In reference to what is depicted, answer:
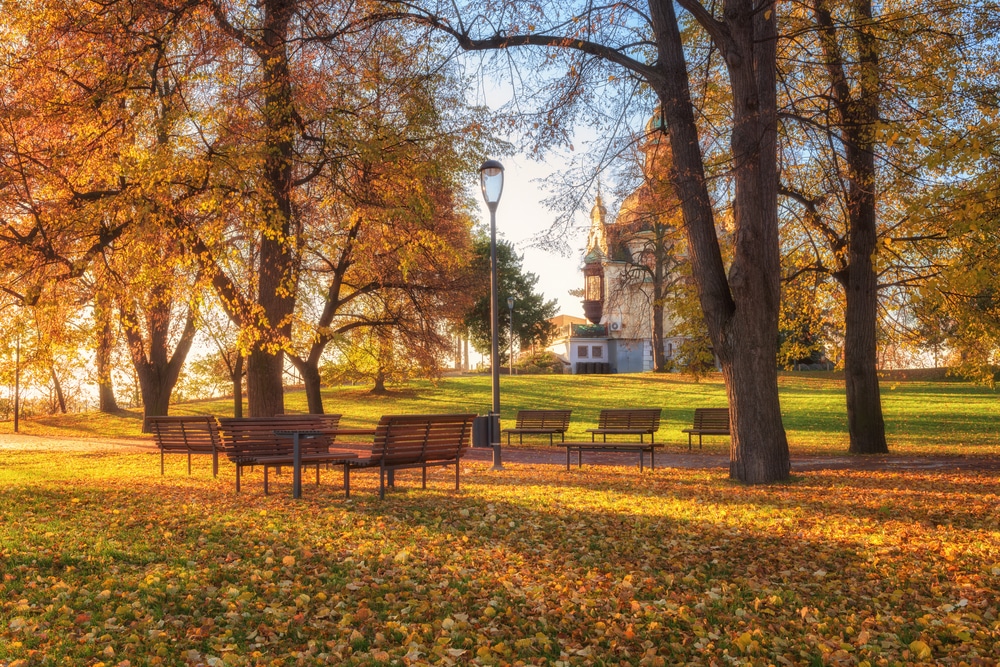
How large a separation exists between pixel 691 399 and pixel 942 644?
34415 mm

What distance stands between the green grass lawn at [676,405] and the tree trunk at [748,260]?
25.6ft

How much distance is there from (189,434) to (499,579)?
31.0ft

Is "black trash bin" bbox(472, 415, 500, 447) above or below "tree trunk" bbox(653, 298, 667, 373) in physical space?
below

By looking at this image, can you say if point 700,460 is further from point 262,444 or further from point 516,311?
point 516,311

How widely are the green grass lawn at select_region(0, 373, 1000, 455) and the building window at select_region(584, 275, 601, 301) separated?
12.8 m

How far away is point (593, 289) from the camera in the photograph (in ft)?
206

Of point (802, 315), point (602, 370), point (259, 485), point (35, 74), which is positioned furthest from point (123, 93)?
point (602, 370)

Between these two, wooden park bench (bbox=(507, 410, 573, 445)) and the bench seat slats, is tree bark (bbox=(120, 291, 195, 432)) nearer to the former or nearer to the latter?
wooden park bench (bbox=(507, 410, 573, 445))

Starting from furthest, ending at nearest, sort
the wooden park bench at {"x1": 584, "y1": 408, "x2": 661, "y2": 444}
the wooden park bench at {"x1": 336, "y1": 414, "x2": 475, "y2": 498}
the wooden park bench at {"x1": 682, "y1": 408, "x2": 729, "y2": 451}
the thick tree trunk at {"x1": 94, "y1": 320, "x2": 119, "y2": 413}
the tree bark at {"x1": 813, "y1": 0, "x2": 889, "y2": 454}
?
1. the thick tree trunk at {"x1": 94, "y1": 320, "x2": 119, "y2": 413}
2. the wooden park bench at {"x1": 584, "y1": 408, "x2": 661, "y2": 444}
3. the wooden park bench at {"x1": 682, "y1": 408, "x2": 729, "y2": 451}
4. the tree bark at {"x1": 813, "y1": 0, "x2": 889, "y2": 454}
5. the wooden park bench at {"x1": 336, "y1": 414, "x2": 475, "y2": 498}

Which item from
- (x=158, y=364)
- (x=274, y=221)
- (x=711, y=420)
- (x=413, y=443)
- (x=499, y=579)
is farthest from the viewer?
(x=158, y=364)

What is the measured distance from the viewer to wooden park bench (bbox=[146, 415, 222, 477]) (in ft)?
44.9

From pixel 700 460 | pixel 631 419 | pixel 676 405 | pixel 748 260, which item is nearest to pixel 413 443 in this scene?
pixel 748 260

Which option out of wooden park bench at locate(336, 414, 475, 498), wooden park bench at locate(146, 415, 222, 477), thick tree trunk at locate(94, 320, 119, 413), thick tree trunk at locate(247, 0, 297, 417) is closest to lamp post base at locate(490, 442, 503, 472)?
wooden park bench at locate(336, 414, 475, 498)

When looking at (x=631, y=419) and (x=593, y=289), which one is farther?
(x=593, y=289)
